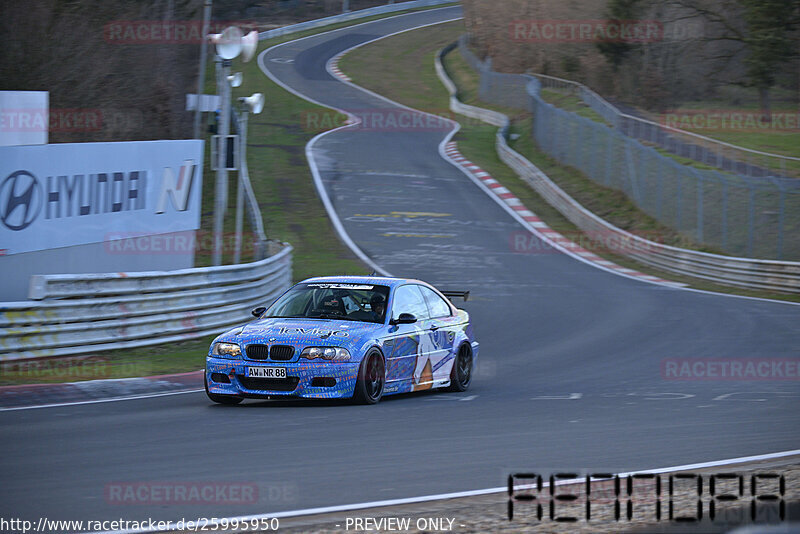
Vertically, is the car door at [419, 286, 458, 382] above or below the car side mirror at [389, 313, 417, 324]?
below

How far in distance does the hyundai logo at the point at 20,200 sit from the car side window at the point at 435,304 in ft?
17.8

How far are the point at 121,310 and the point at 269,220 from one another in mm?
18416

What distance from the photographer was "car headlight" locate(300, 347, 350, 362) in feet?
37.4

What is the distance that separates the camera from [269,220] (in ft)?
110

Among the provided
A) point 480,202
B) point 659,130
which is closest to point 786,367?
point 480,202

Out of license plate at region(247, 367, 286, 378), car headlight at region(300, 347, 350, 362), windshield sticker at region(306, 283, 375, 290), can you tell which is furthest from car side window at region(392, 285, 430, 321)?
license plate at region(247, 367, 286, 378)

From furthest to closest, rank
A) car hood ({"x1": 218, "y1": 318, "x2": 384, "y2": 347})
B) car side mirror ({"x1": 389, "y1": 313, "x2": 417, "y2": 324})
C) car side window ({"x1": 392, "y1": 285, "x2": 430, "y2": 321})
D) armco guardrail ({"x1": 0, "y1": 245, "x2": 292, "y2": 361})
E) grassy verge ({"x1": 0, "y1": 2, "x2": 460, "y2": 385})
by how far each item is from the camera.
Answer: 1. grassy verge ({"x1": 0, "y1": 2, "x2": 460, "y2": 385})
2. armco guardrail ({"x1": 0, "y1": 245, "x2": 292, "y2": 361})
3. car side window ({"x1": 392, "y1": 285, "x2": 430, "y2": 321})
4. car side mirror ({"x1": 389, "y1": 313, "x2": 417, "y2": 324})
5. car hood ({"x1": 218, "y1": 318, "x2": 384, "y2": 347})

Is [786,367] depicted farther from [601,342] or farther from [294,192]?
[294,192]

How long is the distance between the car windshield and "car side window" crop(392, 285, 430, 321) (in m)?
0.16

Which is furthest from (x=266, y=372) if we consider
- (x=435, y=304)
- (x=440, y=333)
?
(x=435, y=304)

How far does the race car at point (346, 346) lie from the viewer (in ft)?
37.4

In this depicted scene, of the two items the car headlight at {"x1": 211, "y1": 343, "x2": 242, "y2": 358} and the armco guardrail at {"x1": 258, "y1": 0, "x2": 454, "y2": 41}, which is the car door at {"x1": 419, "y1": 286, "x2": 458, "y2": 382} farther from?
the armco guardrail at {"x1": 258, "y1": 0, "x2": 454, "y2": 41}

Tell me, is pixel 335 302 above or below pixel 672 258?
above

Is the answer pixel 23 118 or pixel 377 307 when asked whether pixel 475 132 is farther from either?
pixel 377 307
